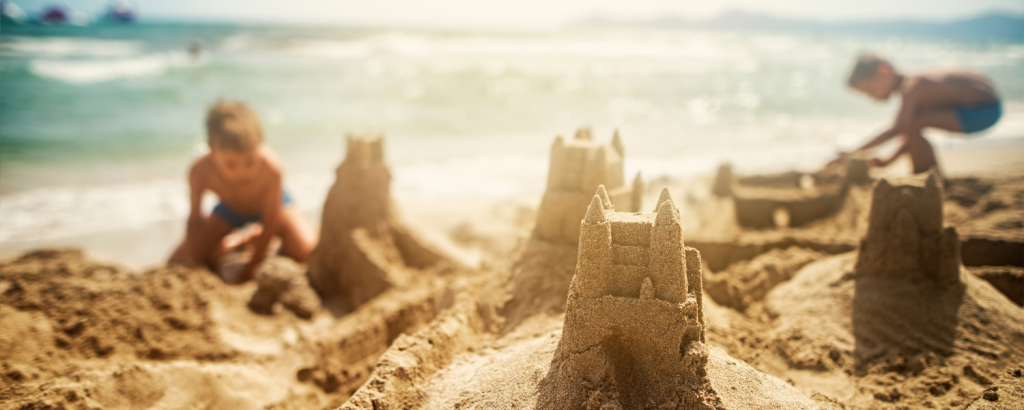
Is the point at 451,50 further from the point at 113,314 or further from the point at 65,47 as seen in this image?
the point at 113,314

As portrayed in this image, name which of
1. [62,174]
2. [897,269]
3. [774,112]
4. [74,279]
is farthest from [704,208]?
[774,112]

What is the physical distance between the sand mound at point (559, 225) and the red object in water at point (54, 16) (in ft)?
124

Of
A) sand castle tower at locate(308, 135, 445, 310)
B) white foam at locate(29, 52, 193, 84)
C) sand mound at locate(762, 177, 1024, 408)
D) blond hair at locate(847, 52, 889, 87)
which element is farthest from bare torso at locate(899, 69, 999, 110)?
white foam at locate(29, 52, 193, 84)

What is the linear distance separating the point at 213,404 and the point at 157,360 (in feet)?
2.12

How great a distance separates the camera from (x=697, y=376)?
2.02 m

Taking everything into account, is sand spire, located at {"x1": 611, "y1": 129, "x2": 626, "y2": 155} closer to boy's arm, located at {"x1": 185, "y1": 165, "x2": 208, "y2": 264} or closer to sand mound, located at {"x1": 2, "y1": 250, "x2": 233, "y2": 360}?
sand mound, located at {"x1": 2, "y1": 250, "x2": 233, "y2": 360}

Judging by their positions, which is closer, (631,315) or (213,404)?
(631,315)

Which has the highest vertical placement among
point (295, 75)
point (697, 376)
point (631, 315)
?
point (295, 75)

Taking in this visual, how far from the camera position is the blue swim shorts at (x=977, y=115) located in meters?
5.66

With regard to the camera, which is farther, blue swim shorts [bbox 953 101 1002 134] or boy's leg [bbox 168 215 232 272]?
blue swim shorts [bbox 953 101 1002 134]

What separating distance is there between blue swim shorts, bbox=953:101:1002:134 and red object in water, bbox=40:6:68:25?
1529 inches

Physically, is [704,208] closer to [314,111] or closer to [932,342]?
[932,342]

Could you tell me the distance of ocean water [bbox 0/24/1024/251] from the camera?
900cm

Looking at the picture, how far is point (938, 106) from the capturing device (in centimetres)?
575
